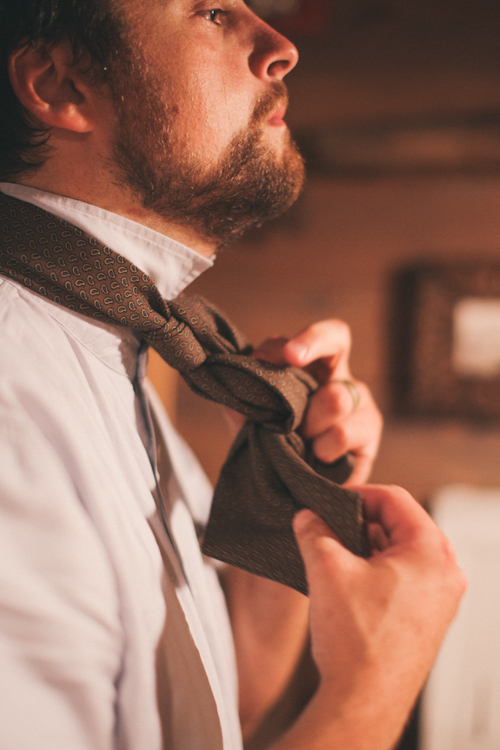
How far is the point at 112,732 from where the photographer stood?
16.3 inches

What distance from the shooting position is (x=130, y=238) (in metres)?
0.55

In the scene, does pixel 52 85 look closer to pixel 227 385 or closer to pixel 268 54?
pixel 268 54

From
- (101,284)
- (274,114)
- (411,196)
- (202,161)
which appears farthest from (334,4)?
(101,284)

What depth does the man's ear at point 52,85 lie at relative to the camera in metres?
0.54

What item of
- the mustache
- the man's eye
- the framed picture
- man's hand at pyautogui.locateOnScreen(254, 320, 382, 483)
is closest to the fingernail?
man's hand at pyautogui.locateOnScreen(254, 320, 382, 483)

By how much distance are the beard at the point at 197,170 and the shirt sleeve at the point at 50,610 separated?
29 centimetres

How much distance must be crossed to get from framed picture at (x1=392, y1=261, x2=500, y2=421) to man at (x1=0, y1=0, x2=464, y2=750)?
36.5 inches

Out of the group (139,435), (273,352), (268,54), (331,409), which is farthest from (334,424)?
(268,54)

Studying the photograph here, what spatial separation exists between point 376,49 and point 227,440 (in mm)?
1363

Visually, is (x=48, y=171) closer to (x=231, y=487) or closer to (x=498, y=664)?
(x=231, y=487)

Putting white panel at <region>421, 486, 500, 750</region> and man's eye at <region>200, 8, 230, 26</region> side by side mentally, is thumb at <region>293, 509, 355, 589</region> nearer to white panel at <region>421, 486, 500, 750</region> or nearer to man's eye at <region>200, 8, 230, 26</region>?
man's eye at <region>200, 8, 230, 26</region>

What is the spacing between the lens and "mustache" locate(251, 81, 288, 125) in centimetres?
58

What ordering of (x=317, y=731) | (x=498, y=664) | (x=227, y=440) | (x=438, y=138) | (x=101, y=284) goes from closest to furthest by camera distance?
(x=317, y=731) < (x=101, y=284) < (x=498, y=664) < (x=438, y=138) < (x=227, y=440)

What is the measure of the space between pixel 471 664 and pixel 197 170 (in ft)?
4.32
